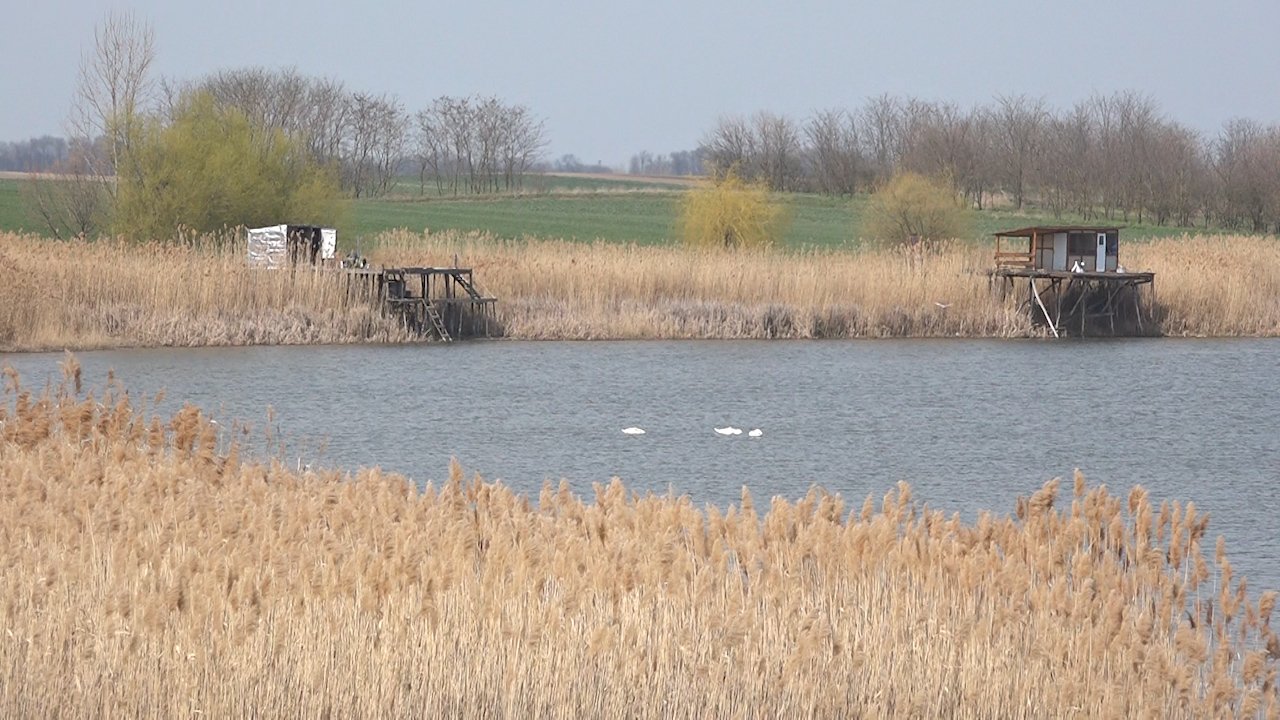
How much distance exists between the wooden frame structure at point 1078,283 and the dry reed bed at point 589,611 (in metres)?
27.2

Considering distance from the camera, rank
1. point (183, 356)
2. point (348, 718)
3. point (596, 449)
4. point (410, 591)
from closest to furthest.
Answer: point (348, 718) → point (410, 591) → point (596, 449) → point (183, 356)

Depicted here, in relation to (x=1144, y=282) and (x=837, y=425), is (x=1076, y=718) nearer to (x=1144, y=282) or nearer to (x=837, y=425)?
(x=837, y=425)

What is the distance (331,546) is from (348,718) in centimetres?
233

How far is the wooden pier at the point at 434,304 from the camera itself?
115ft

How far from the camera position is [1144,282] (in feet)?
125

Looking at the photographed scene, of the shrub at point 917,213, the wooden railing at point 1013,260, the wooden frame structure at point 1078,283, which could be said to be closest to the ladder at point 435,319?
the wooden frame structure at point 1078,283

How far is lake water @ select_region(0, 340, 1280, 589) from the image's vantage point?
17.8 metres

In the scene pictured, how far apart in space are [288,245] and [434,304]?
10.6ft

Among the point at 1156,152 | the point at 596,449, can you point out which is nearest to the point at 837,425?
the point at 596,449

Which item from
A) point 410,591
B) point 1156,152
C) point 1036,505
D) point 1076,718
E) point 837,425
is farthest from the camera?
point 1156,152

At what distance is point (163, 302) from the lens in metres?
32.6

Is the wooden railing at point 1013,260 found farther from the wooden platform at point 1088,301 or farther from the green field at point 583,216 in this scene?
the green field at point 583,216

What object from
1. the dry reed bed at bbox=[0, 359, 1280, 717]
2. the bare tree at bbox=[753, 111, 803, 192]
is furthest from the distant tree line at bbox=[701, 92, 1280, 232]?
the dry reed bed at bbox=[0, 359, 1280, 717]

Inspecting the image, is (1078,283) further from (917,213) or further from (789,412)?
(789,412)
